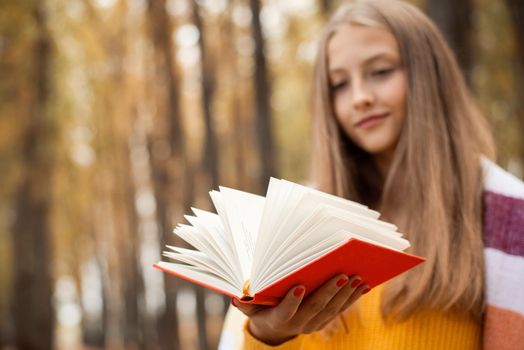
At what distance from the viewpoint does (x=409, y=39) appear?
6.48 ft

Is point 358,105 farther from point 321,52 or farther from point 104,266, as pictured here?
point 104,266

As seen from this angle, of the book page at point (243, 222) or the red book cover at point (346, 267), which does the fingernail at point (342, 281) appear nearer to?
the red book cover at point (346, 267)

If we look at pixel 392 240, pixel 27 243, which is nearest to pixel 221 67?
pixel 27 243

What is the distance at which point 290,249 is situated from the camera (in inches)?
52.7

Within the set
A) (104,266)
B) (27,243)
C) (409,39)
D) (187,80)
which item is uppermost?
(187,80)

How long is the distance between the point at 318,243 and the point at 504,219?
754 millimetres

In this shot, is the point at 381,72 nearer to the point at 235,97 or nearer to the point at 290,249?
the point at 290,249

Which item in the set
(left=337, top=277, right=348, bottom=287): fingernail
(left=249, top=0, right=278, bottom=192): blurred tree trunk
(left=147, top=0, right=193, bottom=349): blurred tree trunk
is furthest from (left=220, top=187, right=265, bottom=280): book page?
(left=147, top=0, right=193, bottom=349): blurred tree trunk

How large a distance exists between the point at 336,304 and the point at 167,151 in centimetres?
1044

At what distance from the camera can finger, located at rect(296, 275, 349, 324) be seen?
4.51 feet

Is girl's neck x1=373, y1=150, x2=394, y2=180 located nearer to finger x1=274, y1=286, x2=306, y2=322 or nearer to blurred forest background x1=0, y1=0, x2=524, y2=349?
finger x1=274, y1=286, x2=306, y2=322

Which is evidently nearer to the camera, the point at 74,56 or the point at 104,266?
the point at 74,56

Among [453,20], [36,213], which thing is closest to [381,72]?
[453,20]

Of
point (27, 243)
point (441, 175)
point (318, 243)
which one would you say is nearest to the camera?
point (318, 243)
